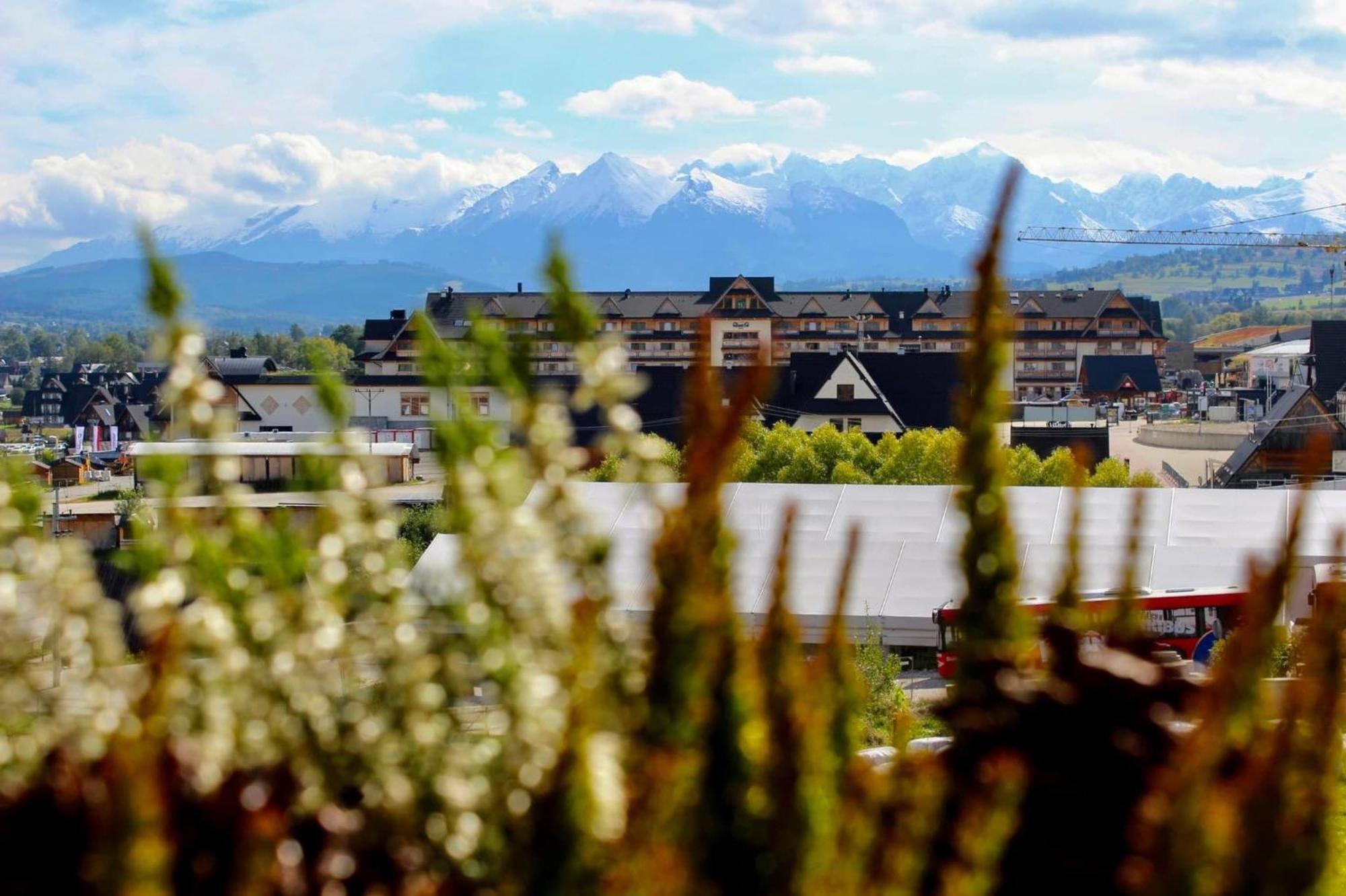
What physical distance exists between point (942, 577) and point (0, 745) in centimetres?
2311

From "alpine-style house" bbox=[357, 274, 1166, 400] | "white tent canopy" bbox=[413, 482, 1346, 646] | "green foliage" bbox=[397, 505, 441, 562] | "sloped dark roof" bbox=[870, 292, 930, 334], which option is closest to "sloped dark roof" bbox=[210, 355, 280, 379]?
"alpine-style house" bbox=[357, 274, 1166, 400]

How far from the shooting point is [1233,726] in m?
1.59

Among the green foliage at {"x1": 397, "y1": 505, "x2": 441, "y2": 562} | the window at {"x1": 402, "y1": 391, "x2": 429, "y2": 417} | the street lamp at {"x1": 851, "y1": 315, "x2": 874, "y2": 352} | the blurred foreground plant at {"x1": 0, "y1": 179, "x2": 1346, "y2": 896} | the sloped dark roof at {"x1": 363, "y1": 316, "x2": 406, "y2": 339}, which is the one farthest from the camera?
the street lamp at {"x1": 851, "y1": 315, "x2": 874, "y2": 352}

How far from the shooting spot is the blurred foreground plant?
152cm

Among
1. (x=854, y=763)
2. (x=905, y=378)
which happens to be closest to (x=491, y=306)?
(x=905, y=378)

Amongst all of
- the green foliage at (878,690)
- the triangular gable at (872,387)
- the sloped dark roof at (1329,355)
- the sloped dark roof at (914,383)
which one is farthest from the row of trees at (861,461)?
the sloped dark roof at (1329,355)

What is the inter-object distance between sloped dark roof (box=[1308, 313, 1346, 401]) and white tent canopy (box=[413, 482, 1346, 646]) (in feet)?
141

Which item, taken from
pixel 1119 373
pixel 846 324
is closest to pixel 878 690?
pixel 846 324

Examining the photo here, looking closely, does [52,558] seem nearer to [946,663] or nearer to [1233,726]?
[1233,726]

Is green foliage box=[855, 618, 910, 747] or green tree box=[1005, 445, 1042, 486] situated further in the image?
green tree box=[1005, 445, 1042, 486]

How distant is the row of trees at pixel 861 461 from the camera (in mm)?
38156

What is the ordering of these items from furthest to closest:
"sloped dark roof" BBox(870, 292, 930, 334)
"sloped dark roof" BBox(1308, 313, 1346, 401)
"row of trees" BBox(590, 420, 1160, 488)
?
"sloped dark roof" BBox(870, 292, 930, 334), "sloped dark roof" BBox(1308, 313, 1346, 401), "row of trees" BBox(590, 420, 1160, 488)

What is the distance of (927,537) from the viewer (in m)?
25.5

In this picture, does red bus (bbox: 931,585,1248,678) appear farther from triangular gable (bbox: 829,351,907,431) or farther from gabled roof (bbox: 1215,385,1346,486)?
Result: triangular gable (bbox: 829,351,907,431)
